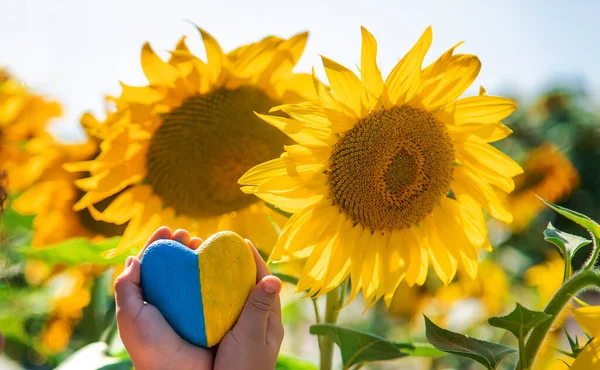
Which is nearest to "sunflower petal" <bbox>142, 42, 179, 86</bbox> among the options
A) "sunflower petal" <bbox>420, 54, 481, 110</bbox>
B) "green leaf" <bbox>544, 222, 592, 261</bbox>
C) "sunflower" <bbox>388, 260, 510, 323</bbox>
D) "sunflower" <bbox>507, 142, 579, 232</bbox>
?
"sunflower petal" <bbox>420, 54, 481, 110</bbox>

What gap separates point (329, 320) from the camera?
0.57 m

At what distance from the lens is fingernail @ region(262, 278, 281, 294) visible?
47 cm

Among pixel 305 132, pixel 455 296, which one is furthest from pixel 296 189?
pixel 455 296

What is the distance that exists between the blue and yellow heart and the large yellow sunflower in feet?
0.14

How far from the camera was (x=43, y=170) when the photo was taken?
803mm

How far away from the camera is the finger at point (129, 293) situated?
18.5 inches

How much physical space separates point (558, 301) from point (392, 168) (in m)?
0.16

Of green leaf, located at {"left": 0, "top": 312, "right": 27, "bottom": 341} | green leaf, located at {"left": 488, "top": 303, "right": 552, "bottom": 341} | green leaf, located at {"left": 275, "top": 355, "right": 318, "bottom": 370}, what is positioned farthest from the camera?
green leaf, located at {"left": 0, "top": 312, "right": 27, "bottom": 341}

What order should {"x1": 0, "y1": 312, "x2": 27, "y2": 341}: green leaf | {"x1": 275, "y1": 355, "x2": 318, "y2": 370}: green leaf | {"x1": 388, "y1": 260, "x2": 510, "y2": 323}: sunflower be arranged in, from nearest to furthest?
{"x1": 275, "y1": 355, "x2": 318, "y2": 370}: green leaf → {"x1": 0, "y1": 312, "x2": 27, "y2": 341}: green leaf → {"x1": 388, "y1": 260, "x2": 510, "y2": 323}: sunflower

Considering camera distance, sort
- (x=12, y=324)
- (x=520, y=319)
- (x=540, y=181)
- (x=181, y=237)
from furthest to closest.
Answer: (x=540, y=181), (x=12, y=324), (x=181, y=237), (x=520, y=319)

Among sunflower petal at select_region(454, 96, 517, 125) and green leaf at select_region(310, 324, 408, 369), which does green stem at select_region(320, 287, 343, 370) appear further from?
sunflower petal at select_region(454, 96, 517, 125)

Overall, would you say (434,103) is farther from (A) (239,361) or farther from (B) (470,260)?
(A) (239,361)

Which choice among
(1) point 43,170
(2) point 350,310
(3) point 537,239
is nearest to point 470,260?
(1) point 43,170

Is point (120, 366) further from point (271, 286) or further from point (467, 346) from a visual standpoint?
point (467, 346)
